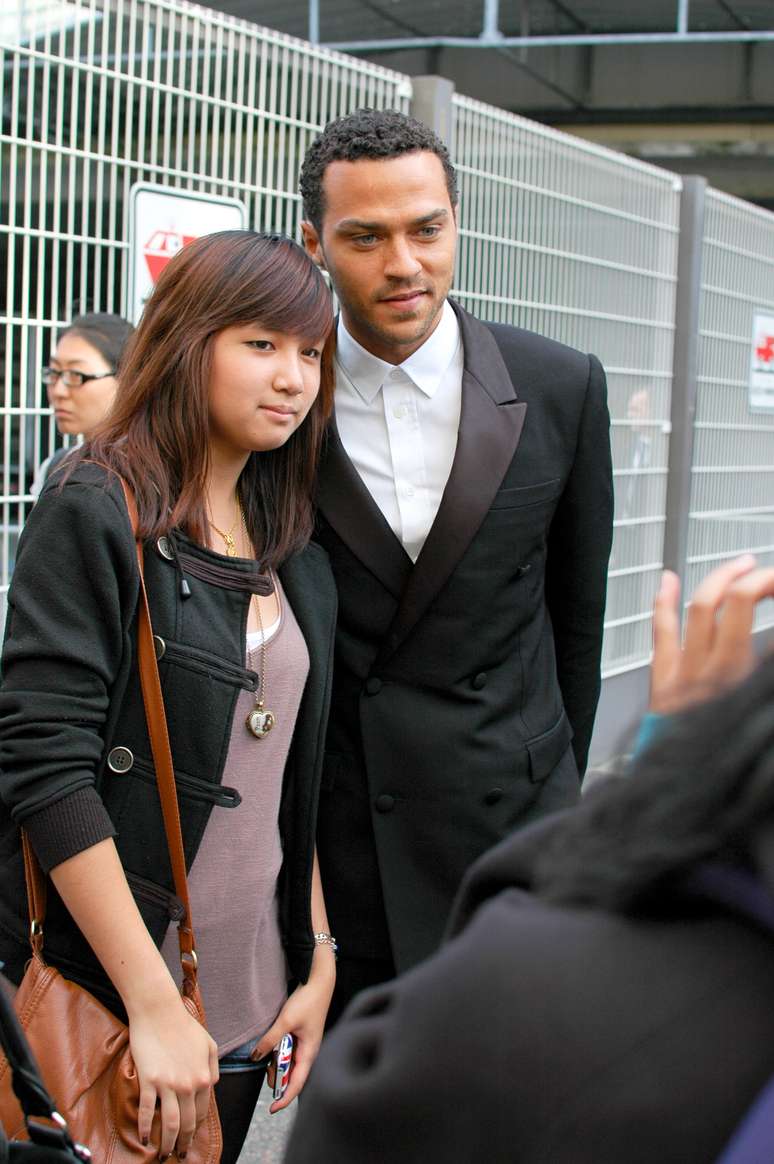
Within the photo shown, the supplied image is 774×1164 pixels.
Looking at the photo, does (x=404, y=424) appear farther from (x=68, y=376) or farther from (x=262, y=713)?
(x=68, y=376)

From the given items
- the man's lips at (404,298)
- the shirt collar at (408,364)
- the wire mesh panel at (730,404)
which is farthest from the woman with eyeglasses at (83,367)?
the wire mesh panel at (730,404)

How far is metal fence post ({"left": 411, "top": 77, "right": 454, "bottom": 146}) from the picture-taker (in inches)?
188

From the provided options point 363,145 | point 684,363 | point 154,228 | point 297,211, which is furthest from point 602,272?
point 363,145

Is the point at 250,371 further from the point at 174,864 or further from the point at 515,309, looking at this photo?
the point at 515,309

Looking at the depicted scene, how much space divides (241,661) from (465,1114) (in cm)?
116

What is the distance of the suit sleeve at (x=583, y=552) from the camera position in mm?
2479

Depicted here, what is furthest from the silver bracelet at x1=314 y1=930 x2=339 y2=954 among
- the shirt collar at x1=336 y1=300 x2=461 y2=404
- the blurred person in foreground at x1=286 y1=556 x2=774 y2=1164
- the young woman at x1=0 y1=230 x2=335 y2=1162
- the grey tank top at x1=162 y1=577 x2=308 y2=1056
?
the blurred person in foreground at x1=286 y1=556 x2=774 y2=1164

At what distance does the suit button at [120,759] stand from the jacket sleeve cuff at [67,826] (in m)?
0.08

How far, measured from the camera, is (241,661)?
196 centimetres

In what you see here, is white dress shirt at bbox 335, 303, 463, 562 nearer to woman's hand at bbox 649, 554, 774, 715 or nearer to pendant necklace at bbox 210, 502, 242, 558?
pendant necklace at bbox 210, 502, 242, 558

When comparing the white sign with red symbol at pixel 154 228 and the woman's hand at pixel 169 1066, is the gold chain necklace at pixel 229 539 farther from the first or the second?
the white sign with red symbol at pixel 154 228

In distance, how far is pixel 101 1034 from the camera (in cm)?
181

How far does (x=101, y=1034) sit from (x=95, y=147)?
260 cm

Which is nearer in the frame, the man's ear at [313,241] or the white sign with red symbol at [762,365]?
the man's ear at [313,241]
